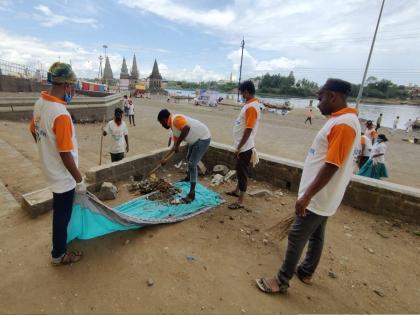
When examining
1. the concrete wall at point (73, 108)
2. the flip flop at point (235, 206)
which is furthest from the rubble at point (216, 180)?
the concrete wall at point (73, 108)

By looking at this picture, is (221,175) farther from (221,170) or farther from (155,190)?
(155,190)

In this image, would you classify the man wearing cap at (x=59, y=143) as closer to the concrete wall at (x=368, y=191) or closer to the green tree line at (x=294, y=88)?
the concrete wall at (x=368, y=191)

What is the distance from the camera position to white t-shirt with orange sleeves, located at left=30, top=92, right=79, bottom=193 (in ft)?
6.77

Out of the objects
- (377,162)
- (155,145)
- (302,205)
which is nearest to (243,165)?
(302,205)

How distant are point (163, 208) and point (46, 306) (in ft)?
6.26

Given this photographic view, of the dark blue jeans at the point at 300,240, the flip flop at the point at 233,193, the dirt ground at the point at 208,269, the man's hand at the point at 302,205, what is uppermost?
the man's hand at the point at 302,205

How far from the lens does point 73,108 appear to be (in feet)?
40.9

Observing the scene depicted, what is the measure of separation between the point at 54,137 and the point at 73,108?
39.1 feet

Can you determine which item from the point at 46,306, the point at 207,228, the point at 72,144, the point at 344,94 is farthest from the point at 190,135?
the point at 46,306

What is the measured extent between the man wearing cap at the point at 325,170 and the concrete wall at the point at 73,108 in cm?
1083

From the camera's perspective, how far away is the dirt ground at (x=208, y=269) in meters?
2.18

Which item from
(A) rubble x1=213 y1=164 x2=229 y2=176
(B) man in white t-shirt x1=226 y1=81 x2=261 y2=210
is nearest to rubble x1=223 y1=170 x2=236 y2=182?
(A) rubble x1=213 y1=164 x2=229 y2=176

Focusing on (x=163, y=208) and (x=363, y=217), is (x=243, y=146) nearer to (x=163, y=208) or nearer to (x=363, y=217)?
(x=163, y=208)

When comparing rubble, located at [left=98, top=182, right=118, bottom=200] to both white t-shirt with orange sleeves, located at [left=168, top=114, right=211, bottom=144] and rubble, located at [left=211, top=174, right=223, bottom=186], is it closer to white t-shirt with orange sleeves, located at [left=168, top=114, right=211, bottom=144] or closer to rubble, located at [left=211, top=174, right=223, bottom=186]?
white t-shirt with orange sleeves, located at [left=168, top=114, right=211, bottom=144]
